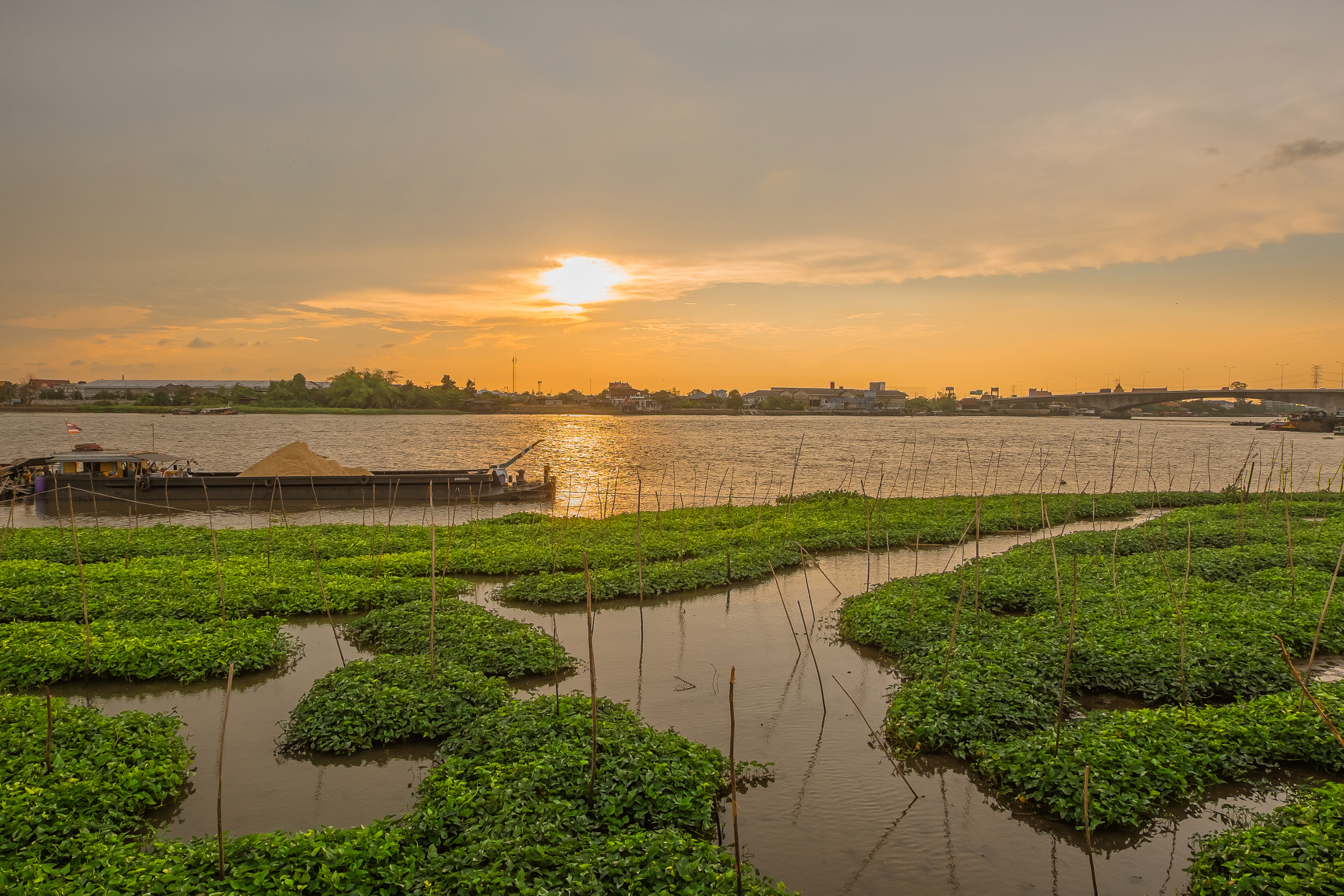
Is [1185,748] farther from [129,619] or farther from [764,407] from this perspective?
[764,407]

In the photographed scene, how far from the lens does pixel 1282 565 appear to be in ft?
53.0

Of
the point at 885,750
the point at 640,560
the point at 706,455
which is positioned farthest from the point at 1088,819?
the point at 706,455

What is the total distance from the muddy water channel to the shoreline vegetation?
1.05 feet

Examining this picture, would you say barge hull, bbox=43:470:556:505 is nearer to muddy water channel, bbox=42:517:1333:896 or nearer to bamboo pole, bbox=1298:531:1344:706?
muddy water channel, bbox=42:517:1333:896

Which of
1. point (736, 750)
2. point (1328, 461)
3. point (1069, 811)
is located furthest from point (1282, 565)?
point (1328, 461)

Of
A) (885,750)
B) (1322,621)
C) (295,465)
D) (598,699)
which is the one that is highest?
(1322,621)

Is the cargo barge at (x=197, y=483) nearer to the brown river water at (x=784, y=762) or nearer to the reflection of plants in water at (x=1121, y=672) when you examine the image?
the brown river water at (x=784, y=762)

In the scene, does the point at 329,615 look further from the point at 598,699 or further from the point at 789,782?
the point at 789,782

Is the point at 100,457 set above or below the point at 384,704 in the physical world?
above

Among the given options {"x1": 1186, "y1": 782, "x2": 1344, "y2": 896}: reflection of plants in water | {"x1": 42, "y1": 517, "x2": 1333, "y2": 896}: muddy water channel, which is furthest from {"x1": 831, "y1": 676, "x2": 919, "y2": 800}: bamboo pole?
{"x1": 1186, "y1": 782, "x2": 1344, "y2": 896}: reflection of plants in water

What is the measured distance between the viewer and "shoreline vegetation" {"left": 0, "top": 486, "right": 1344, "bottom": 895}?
6.14 metres

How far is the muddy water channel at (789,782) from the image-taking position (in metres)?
7.14

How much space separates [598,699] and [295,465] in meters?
28.3

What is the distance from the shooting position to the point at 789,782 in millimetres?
8688
